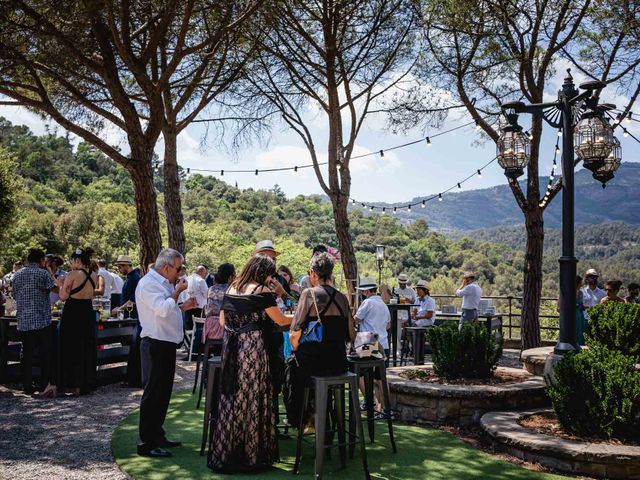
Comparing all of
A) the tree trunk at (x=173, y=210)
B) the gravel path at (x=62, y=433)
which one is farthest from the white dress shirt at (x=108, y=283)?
the gravel path at (x=62, y=433)

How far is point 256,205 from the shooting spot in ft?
186

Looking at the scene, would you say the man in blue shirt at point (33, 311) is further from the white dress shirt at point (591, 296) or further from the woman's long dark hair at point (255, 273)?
the white dress shirt at point (591, 296)

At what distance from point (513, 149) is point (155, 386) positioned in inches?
155

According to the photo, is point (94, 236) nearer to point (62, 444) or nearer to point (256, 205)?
point (256, 205)

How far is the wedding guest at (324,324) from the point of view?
178 inches

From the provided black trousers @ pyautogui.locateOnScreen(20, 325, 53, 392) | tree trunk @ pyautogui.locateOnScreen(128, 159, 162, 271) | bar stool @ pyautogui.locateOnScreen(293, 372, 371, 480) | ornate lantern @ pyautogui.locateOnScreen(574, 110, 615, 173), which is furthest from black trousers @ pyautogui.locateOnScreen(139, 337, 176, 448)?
tree trunk @ pyautogui.locateOnScreen(128, 159, 162, 271)

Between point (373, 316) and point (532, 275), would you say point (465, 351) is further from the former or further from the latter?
point (532, 275)

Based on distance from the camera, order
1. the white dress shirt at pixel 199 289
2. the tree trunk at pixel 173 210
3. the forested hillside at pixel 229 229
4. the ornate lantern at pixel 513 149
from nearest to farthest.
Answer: the ornate lantern at pixel 513 149 < the white dress shirt at pixel 199 289 < the tree trunk at pixel 173 210 < the forested hillside at pixel 229 229

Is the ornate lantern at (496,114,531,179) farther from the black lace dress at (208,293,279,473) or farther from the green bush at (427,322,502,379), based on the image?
the black lace dress at (208,293,279,473)

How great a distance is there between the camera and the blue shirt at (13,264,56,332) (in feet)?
24.4

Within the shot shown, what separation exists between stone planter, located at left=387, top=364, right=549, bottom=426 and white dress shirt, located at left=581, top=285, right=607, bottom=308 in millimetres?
5180

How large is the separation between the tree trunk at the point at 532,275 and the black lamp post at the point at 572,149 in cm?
493

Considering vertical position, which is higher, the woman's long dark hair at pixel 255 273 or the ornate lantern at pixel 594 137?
the ornate lantern at pixel 594 137

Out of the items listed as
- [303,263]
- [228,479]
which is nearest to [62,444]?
[228,479]
